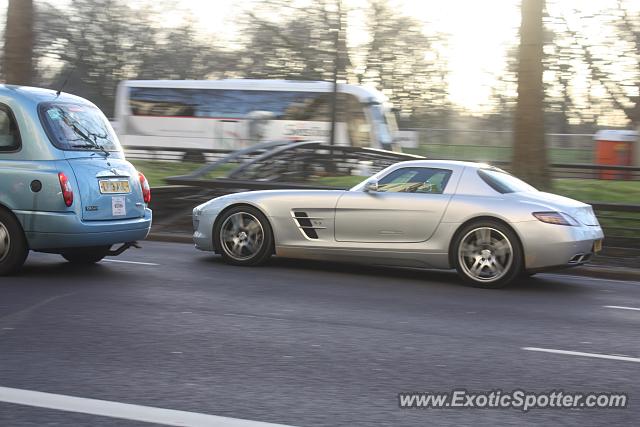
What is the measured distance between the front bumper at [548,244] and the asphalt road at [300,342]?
32 cm

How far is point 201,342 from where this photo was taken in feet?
18.8

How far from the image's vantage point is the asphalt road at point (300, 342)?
14.4 ft

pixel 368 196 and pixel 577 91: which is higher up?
pixel 577 91

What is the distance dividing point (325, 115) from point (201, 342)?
24501 millimetres

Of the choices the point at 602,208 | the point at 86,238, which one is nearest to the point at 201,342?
the point at 86,238

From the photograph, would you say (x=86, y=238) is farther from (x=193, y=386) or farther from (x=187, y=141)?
(x=187, y=141)

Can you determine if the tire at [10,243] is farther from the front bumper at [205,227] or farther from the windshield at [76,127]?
the front bumper at [205,227]

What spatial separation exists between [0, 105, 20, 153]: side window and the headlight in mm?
4941

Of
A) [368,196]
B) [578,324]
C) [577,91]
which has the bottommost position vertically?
[578,324]

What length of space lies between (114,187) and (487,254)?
3.68 metres

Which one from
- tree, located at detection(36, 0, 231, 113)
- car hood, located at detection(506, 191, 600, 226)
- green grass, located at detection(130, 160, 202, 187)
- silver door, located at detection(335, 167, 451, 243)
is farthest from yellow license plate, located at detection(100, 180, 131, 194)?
tree, located at detection(36, 0, 231, 113)

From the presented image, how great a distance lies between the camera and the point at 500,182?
9.12 meters

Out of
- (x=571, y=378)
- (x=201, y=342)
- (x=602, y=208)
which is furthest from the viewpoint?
(x=602, y=208)

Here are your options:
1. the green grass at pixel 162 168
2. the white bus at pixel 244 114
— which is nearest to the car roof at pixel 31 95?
the green grass at pixel 162 168
